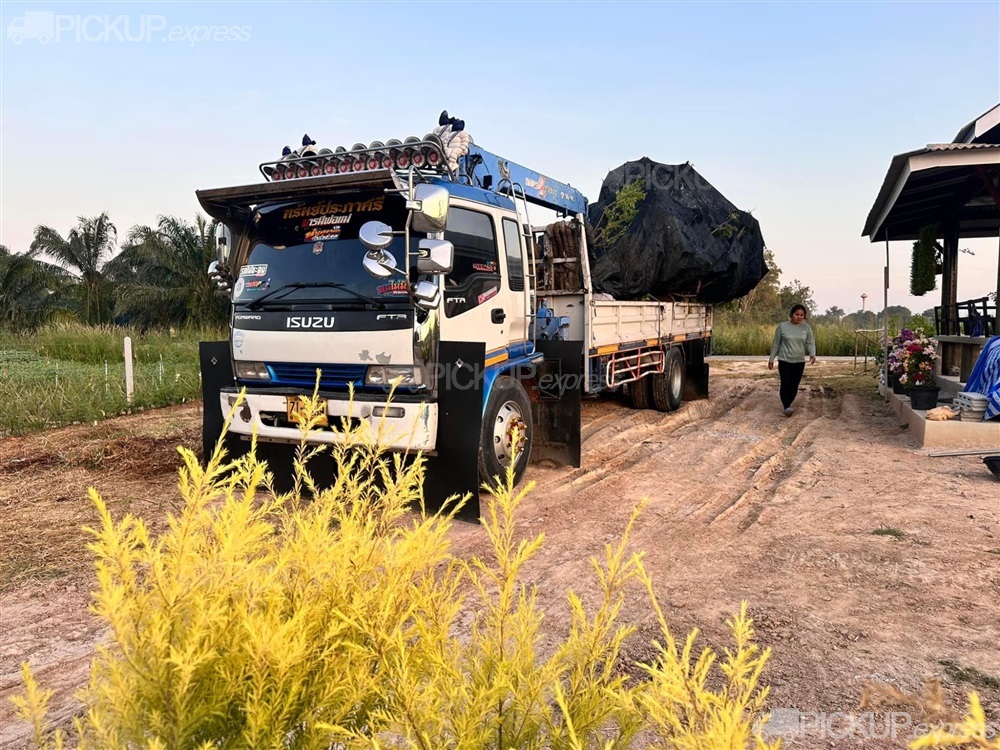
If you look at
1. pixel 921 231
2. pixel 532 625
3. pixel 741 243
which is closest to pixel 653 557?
pixel 532 625

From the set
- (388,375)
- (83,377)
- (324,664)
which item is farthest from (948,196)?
(83,377)

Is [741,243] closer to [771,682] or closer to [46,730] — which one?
[771,682]

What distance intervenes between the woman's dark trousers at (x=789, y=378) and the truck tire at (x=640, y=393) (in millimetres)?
1970

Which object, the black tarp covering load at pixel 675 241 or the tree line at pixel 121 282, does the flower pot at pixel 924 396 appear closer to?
the black tarp covering load at pixel 675 241

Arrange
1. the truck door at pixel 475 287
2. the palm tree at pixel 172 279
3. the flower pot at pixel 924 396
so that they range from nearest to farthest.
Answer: the truck door at pixel 475 287 → the flower pot at pixel 924 396 → the palm tree at pixel 172 279

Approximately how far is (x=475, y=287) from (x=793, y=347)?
6.27 meters

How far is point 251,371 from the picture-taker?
5281mm

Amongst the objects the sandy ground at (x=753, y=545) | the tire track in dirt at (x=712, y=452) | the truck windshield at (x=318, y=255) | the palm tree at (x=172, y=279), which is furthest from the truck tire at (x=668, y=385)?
the palm tree at (x=172, y=279)

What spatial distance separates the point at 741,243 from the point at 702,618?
31.1 feet

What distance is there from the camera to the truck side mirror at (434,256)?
447cm

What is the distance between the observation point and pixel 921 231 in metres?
12.3

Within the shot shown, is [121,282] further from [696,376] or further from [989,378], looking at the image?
[989,378]

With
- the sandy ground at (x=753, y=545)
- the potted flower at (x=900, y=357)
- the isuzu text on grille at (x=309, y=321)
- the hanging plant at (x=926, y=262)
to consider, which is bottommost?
the sandy ground at (x=753, y=545)

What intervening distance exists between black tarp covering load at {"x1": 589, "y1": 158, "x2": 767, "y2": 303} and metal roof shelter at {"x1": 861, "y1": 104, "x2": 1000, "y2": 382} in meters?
2.33
